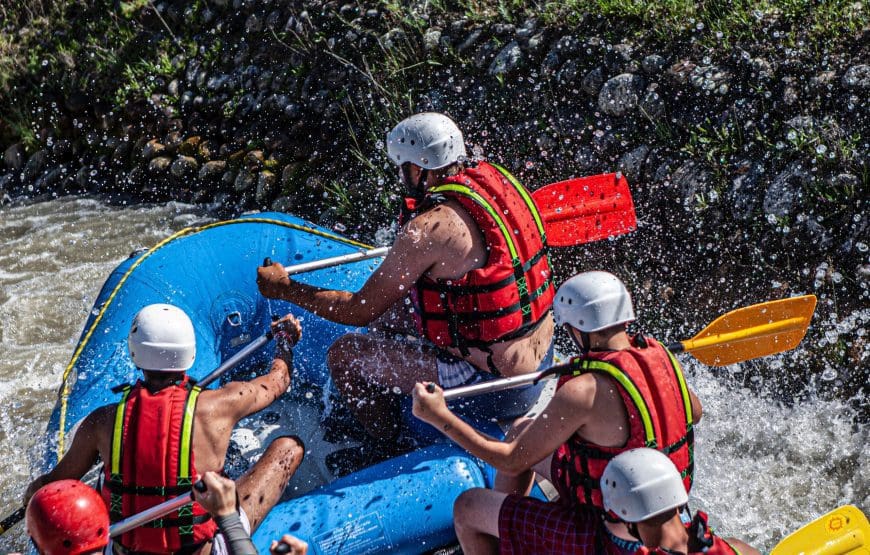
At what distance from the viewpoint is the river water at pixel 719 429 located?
4.36 metres

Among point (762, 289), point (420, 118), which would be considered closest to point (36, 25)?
point (420, 118)

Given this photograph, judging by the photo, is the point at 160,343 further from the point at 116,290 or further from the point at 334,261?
the point at 116,290

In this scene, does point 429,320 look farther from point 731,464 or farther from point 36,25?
point 36,25

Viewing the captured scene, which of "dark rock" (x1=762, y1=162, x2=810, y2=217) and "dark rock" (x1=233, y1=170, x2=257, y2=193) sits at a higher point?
"dark rock" (x1=762, y1=162, x2=810, y2=217)

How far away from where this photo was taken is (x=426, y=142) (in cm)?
368

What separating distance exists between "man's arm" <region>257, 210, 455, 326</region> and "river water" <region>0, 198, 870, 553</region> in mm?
1378

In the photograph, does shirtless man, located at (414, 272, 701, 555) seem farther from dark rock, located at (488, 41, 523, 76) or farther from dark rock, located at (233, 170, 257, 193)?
dark rock, located at (233, 170, 257, 193)

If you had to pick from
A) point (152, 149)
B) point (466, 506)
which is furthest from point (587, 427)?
point (152, 149)

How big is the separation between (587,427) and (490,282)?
0.86m

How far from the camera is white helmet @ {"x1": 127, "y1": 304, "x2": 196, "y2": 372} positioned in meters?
3.14

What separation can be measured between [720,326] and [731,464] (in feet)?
2.95

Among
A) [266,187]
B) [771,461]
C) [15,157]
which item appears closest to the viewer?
[771,461]

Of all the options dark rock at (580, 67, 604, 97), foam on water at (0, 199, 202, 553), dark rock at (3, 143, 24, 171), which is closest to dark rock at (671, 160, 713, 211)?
dark rock at (580, 67, 604, 97)

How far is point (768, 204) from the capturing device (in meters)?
5.04
